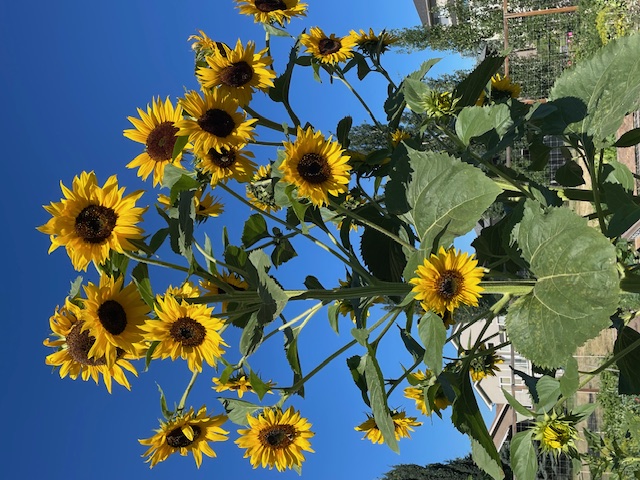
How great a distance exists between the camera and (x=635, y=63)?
1.46m

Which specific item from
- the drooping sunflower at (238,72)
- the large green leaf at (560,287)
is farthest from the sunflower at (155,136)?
the large green leaf at (560,287)

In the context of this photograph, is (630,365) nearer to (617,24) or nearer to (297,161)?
(297,161)

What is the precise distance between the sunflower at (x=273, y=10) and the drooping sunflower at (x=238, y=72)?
0.77 ft

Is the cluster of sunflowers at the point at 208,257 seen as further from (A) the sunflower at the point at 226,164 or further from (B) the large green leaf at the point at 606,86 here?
(B) the large green leaf at the point at 606,86

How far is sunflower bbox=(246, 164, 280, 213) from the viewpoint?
1.67 metres

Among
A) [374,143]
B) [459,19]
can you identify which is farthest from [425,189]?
[459,19]

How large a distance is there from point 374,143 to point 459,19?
4027 millimetres

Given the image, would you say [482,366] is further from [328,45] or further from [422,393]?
[328,45]

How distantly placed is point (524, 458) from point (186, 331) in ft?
3.25

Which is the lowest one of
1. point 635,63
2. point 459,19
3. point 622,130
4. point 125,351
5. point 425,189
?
point 125,351

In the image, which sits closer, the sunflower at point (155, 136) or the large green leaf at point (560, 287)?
the large green leaf at point (560, 287)

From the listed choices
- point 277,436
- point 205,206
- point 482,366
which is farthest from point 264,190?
point 482,366

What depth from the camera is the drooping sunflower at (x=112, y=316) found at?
1220mm

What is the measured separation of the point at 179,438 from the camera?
1528mm
